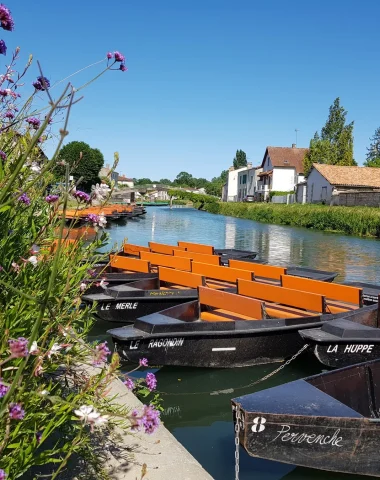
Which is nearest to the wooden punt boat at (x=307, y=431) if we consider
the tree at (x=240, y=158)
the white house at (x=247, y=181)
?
the white house at (x=247, y=181)

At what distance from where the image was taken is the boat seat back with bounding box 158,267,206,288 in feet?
29.1

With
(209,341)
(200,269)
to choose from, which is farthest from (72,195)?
(200,269)

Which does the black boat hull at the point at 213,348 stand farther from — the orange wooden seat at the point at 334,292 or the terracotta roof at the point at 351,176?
the terracotta roof at the point at 351,176

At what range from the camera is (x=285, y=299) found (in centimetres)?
782

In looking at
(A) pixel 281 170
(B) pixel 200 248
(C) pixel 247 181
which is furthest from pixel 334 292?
(C) pixel 247 181

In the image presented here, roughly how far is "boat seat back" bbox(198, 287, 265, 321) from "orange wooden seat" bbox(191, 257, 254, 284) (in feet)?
5.01

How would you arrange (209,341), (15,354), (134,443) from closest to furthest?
(15,354) < (134,443) < (209,341)

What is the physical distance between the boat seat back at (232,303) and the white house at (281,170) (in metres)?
57.9

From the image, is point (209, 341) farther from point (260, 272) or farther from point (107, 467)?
point (260, 272)

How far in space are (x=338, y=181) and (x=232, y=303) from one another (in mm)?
41543

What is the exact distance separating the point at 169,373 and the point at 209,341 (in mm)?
794

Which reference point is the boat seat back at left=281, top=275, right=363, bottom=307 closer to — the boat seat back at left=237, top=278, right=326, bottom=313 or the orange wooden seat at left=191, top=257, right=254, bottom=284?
the boat seat back at left=237, top=278, right=326, bottom=313

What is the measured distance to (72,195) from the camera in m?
2.63

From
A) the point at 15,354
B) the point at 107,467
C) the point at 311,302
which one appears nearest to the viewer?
the point at 15,354
